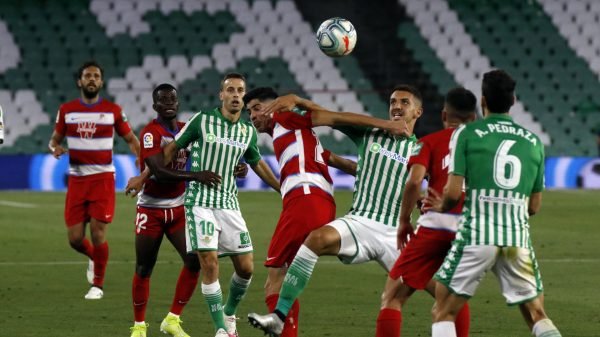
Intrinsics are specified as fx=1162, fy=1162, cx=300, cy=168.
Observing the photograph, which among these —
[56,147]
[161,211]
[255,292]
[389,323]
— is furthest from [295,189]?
[56,147]

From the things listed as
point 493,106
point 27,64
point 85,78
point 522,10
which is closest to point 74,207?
point 85,78

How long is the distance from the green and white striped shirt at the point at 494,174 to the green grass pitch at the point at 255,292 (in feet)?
8.87

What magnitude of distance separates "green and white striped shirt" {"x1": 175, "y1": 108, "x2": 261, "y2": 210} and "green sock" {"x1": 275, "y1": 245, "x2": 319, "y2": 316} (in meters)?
1.28

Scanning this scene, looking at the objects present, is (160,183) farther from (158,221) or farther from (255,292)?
(255,292)

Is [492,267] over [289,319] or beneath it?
over

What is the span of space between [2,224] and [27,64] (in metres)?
11.3

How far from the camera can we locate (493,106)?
6801 millimetres

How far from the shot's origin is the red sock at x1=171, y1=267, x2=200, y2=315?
9.38 metres

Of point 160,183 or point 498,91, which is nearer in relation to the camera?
point 498,91

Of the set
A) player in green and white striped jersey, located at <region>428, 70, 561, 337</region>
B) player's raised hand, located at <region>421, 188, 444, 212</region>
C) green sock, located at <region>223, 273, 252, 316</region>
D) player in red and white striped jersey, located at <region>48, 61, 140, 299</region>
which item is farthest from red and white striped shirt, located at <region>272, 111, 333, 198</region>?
player in red and white striped jersey, located at <region>48, 61, 140, 299</region>

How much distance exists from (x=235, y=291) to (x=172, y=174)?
1.07 meters

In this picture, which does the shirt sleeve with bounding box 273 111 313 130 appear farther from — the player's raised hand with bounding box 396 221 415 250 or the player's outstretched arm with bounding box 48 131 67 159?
the player's outstretched arm with bounding box 48 131 67 159

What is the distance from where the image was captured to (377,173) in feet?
27.1

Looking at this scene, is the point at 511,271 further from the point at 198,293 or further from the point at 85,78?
the point at 85,78
